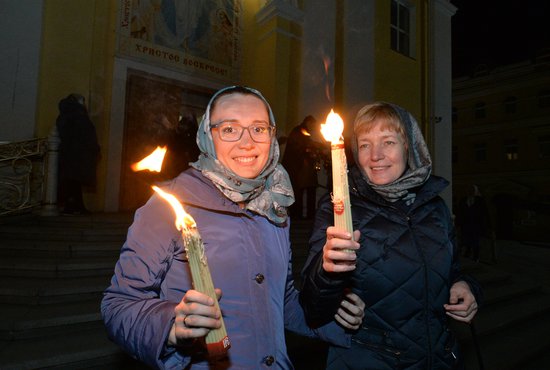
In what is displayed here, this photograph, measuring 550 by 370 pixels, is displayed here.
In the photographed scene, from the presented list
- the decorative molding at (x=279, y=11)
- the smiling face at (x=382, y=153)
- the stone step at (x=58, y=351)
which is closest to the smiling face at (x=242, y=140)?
the smiling face at (x=382, y=153)

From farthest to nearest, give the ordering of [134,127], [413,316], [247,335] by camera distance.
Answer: [134,127], [413,316], [247,335]

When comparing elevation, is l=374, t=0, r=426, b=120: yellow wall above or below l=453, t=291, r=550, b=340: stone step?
above

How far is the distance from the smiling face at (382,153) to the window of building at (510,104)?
116ft

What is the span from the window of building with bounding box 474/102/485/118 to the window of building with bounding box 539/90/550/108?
427 cm

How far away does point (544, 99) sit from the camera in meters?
28.7

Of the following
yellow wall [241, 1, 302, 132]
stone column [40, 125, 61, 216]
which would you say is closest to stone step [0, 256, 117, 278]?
stone column [40, 125, 61, 216]

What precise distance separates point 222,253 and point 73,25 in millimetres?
8588

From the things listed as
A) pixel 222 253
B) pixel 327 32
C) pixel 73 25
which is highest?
pixel 327 32

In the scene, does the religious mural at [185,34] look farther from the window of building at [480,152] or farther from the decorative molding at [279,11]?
the window of building at [480,152]

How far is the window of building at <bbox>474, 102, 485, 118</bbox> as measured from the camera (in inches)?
1265

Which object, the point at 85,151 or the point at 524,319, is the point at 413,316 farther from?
the point at 85,151

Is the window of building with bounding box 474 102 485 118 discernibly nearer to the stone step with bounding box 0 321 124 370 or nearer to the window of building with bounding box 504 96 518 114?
the window of building with bounding box 504 96 518 114

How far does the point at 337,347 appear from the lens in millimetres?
1902

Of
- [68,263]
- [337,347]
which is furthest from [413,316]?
[68,263]
